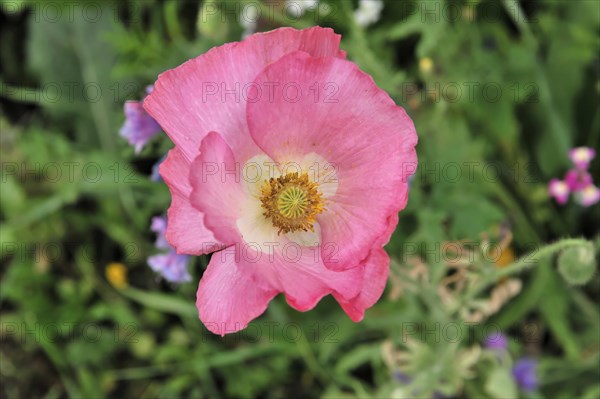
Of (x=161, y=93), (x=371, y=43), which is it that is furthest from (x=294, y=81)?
(x=371, y=43)

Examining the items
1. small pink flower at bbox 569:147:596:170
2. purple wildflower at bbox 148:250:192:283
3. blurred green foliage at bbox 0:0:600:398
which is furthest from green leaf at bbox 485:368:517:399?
purple wildflower at bbox 148:250:192:283

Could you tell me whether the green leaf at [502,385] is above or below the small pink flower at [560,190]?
below

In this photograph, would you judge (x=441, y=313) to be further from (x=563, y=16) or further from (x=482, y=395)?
(x=563, y=16)

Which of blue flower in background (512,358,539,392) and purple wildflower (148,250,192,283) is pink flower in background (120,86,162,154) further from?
blue flower in background (512,358,539,392)

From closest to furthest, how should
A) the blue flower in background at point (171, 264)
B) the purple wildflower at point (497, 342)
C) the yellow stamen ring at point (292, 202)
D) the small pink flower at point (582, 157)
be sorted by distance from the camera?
1. the yellow stamen ring at point (292, 202)
2. the blue flower in background at point (171, 264)
3. the small pink flower at point (582, 157)
4. the purple wildflower at point (497, 342)

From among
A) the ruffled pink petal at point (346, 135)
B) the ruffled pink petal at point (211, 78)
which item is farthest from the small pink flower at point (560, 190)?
the ruffled pink petal at point (211, 78)

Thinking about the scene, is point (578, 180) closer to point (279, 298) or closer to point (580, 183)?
point (580, 183)

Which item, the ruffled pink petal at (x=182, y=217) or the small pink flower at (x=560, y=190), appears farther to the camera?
the small pink flower at (x=560, y=190)

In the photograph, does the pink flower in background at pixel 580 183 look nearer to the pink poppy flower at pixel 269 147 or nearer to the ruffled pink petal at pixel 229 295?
the pink poppy flower at pixel 269 147

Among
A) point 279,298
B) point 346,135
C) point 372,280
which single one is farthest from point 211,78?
point 279,298
